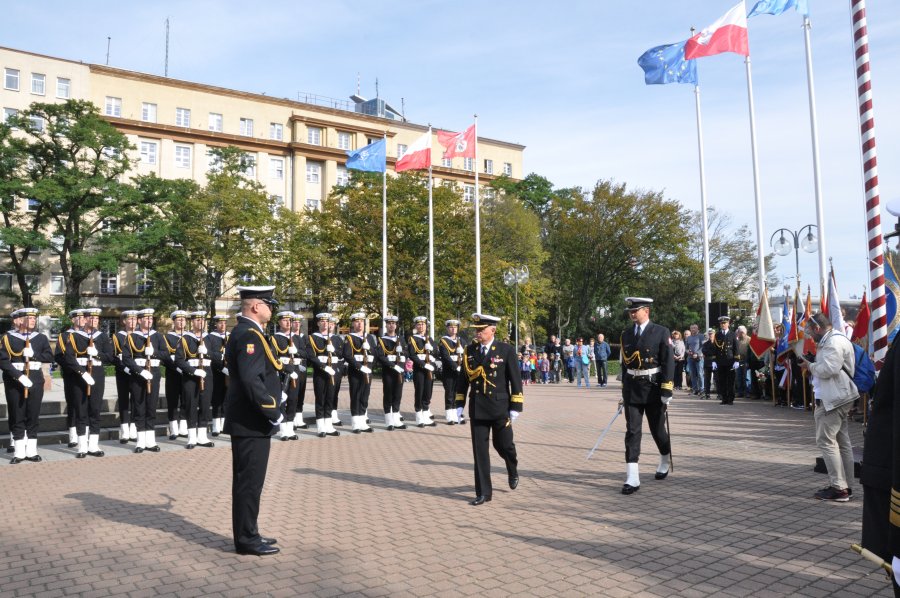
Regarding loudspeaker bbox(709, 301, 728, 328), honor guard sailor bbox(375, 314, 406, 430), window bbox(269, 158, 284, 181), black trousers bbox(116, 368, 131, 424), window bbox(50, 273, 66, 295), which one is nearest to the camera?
black trousers bbox(116, 368, 131, 424)

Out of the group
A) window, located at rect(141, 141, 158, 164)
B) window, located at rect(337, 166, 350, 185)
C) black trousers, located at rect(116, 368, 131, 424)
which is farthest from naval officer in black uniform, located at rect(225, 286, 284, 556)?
window, located at rect(337, 166, 350, 185)

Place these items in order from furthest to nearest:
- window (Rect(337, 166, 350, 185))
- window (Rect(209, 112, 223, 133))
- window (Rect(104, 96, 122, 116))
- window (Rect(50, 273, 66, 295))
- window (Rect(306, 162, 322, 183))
→ 1. window (Rect(337, 166, 350, 185))
2. window (Rect(306, 162, 322, 183))
3. window (Rect(209, 112, 223, 133))
4. window (Rect(104, 96, 122, 116))
5. window (Rect(50, 273, 66, 295))

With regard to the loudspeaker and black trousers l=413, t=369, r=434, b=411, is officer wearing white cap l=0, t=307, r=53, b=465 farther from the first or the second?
the loudspeaker

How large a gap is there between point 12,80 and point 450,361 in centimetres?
5133

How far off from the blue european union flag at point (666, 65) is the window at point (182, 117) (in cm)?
4472

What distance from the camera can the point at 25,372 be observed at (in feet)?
34.6

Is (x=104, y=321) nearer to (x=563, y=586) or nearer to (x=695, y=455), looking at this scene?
(x=695, y=455)

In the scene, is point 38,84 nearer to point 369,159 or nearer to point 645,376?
point 369,159

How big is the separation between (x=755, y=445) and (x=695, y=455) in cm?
164

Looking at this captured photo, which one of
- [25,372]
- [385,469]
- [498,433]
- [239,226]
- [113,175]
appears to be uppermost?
[113,175]

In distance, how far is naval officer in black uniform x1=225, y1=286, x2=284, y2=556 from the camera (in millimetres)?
5953

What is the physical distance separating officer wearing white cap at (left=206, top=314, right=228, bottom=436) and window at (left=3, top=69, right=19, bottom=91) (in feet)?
162

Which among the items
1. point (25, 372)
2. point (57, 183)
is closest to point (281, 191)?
point (57, 183)

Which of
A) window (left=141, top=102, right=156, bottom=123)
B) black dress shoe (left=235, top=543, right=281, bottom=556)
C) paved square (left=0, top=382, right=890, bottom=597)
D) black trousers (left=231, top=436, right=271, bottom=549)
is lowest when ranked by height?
paved square (left=0, top=382, right=890, bottom=597)
